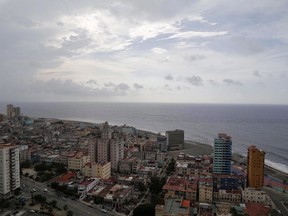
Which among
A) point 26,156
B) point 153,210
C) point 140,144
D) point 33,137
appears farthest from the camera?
point 33,137

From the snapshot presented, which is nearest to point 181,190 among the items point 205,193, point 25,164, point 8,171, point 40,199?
point 205,193

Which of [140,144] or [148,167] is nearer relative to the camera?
[148,167]

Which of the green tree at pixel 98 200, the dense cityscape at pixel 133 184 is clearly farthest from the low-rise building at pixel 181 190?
the green tree at pixel 98 200

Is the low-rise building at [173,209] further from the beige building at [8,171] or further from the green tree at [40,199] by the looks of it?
the beige building at [8,171]

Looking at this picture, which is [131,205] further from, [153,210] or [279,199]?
[279,199]

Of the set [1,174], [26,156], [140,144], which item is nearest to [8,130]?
[26,156]

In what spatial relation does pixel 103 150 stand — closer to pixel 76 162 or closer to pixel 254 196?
A: pixel 76 162

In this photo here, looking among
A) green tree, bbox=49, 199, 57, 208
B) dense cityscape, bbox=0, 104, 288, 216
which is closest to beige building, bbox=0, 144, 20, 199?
dense cityscape, bbox=0, 104, 288, 216
